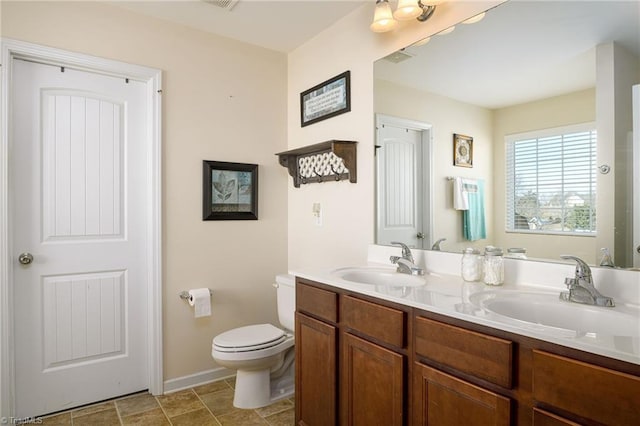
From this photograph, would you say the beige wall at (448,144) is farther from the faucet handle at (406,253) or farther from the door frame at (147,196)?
the door frame at (147,196)

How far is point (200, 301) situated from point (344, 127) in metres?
1.51

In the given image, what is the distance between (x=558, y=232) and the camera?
1478mm

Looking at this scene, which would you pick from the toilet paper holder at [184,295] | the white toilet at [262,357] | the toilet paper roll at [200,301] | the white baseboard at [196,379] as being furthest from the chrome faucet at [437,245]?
the white baseboard at [196,379]

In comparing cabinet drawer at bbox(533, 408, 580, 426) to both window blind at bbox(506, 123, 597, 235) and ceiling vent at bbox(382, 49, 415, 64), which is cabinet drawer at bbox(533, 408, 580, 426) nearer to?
window blind at bbox(506, 123, 597, 235)

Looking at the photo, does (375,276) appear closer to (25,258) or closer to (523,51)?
(523,51)

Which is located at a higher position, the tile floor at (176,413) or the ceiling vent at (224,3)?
the ceiling vent at (224,3)

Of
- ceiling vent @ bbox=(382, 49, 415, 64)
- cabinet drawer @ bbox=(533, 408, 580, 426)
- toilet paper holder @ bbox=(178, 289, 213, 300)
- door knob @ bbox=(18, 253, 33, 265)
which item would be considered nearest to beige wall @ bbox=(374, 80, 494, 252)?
ceiling vent @ bbox=(382, 49, 415, 64)

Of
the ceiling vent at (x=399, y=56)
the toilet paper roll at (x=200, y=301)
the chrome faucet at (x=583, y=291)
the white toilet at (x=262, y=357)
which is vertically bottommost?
the white toilet at (x=262, y=357)

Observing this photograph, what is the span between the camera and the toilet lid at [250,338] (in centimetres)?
219

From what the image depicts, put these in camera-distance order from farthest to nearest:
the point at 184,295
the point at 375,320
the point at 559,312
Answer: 1. the point at 184,295
2. the point at 375,320
3. the point at 559,312

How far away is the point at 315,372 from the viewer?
1.81 m

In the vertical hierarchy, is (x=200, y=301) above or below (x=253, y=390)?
above

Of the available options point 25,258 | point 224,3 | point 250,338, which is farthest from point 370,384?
point 224,3

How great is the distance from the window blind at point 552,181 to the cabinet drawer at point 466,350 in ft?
2.16
